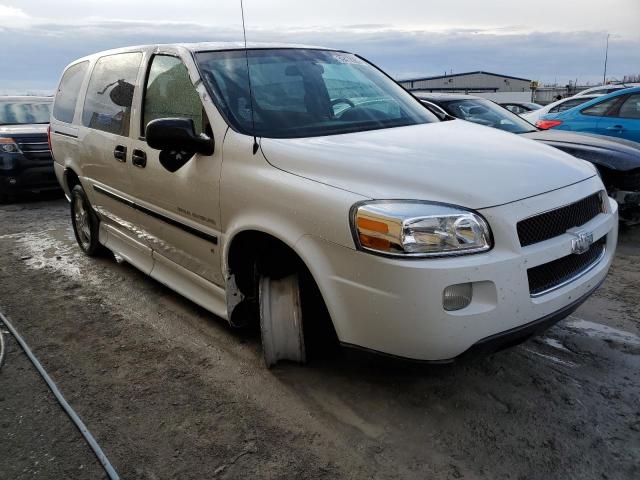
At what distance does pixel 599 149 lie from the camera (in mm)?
5457

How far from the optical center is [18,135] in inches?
339

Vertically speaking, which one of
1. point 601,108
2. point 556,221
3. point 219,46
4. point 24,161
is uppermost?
point 219,46

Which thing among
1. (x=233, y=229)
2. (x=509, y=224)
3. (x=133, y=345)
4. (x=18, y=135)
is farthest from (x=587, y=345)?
(x=18, y=135)

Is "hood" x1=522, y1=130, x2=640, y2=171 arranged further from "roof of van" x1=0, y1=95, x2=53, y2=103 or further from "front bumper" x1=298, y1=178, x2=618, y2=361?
"roof of van" x1=0, y1=95, x2=53, y2=103

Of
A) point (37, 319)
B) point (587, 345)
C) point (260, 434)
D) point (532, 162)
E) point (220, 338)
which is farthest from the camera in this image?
point (37, 319)

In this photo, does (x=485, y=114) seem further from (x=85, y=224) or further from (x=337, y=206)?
(x=337, y=206)

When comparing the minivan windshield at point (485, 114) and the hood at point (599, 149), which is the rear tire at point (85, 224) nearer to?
the minivan windshield at point (485, 114)

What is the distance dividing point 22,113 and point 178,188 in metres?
7.88

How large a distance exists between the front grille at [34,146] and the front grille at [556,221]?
8.15 metres

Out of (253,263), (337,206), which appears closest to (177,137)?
(253,263)

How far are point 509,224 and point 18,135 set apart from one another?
846 cm

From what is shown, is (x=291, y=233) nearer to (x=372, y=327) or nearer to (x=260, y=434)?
(x=372, y=327)

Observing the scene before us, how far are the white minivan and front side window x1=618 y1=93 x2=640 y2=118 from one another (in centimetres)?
506

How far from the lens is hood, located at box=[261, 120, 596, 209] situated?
7.89 feet
